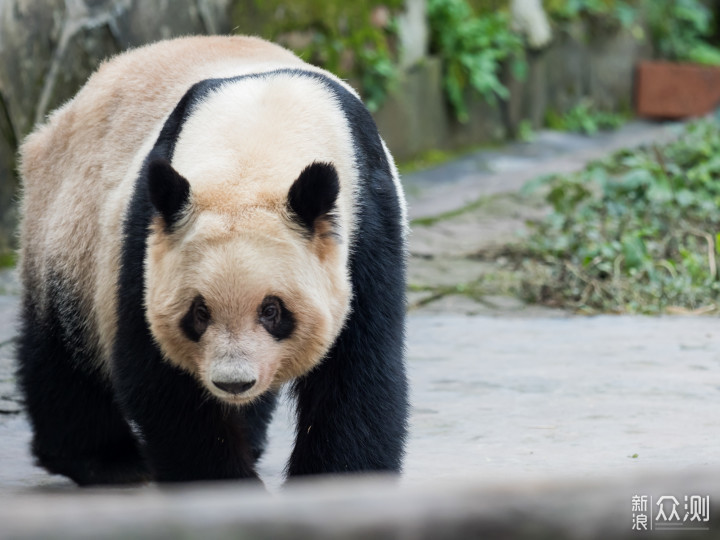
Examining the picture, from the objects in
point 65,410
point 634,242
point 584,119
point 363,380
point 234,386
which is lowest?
point 584,119

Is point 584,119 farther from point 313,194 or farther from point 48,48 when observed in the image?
point 313,194

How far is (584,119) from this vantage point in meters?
14.8

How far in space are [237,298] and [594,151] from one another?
10479mm

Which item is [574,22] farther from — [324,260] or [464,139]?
[324,260]

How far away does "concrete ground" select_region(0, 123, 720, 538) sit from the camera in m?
1.45

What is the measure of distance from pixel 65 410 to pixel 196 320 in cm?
148

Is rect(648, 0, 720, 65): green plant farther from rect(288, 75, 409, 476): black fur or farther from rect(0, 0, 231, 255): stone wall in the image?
rect(288, 75, 409, 476): black fur

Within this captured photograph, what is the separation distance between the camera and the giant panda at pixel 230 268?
132 inches

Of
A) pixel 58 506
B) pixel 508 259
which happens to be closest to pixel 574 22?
pixel 508 259

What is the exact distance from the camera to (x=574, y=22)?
14977 millimetres

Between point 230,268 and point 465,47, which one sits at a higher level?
point 230,268

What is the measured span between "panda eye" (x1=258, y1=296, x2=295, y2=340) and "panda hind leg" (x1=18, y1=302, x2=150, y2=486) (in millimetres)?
1418

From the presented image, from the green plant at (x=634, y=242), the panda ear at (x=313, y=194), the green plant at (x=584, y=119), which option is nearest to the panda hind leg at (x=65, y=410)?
the panda ear at (x=313, y=194)

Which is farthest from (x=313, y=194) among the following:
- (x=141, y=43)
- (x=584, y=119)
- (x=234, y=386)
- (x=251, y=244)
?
(x=584, y=119)
